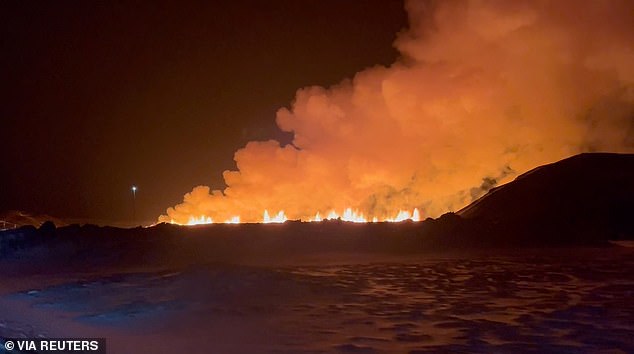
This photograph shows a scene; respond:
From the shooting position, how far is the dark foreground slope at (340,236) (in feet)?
68.7

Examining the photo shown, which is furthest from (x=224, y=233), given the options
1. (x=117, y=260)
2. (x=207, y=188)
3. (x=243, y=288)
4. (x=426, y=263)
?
(x=207, y=188)

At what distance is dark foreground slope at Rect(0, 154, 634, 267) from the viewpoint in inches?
824

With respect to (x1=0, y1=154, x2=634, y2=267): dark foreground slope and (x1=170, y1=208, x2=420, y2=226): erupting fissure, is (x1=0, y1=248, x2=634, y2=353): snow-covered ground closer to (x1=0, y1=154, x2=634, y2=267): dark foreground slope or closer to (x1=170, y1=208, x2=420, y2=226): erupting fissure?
(x1=0, y1=154, x2=634, y2=267): dark foreground slope

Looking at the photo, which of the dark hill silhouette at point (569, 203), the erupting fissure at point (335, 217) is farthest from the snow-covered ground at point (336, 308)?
the erupting fissure at point (335, 217)

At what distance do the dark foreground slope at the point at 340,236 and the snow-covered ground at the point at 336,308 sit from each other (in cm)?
491

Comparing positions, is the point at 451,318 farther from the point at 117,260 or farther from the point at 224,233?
the point at 224,233

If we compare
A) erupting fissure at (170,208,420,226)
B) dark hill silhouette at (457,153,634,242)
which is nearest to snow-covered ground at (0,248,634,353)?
dark hill silhouette at (457,153,634,242)

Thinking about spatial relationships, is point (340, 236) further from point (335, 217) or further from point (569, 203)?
point (335, 217)

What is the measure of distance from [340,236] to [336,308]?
536 inches

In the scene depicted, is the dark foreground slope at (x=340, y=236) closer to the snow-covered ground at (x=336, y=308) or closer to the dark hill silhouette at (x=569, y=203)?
the dark hill silhouette at (x=569, y=203)

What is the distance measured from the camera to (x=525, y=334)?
304 inches

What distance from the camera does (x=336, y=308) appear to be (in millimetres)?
9797

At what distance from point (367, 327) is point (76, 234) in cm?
1693

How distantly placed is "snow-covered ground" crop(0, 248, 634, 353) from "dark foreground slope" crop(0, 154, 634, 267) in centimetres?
491
